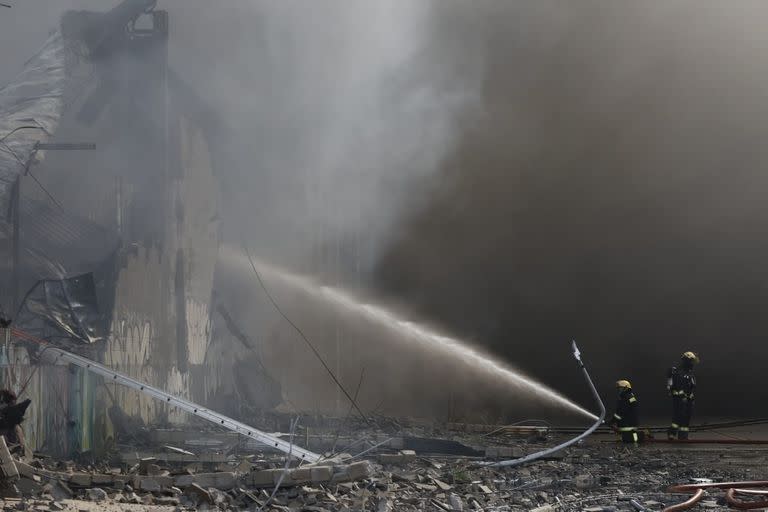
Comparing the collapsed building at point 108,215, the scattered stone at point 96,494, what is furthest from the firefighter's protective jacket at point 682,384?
the scattered stone at point 96,494

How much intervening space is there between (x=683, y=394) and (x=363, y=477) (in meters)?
7.33

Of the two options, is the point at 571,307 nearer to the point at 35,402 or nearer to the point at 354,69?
the point at 354,69

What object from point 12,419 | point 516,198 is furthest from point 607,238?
point 12,419

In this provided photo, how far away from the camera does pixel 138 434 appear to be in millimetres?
12977

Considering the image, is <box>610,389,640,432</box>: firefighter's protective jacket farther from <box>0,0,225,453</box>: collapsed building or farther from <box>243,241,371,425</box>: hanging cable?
<box>0,0,225,453</box>: collapsed building

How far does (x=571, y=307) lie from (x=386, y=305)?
447cm

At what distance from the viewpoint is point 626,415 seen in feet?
48.0

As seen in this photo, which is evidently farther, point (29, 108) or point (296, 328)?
point (296, 328)

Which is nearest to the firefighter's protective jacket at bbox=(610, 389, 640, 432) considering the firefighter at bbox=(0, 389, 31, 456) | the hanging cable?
the hanging cable

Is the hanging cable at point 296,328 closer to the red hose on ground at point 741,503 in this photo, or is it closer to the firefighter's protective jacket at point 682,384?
the firefighter's protective jacket at point 682,384

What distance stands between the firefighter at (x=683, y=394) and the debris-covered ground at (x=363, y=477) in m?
1.15

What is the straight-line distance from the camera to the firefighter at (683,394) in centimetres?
1536

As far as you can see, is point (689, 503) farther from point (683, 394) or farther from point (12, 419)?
point (683, 394)

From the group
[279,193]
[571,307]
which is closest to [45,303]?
[279,193]
